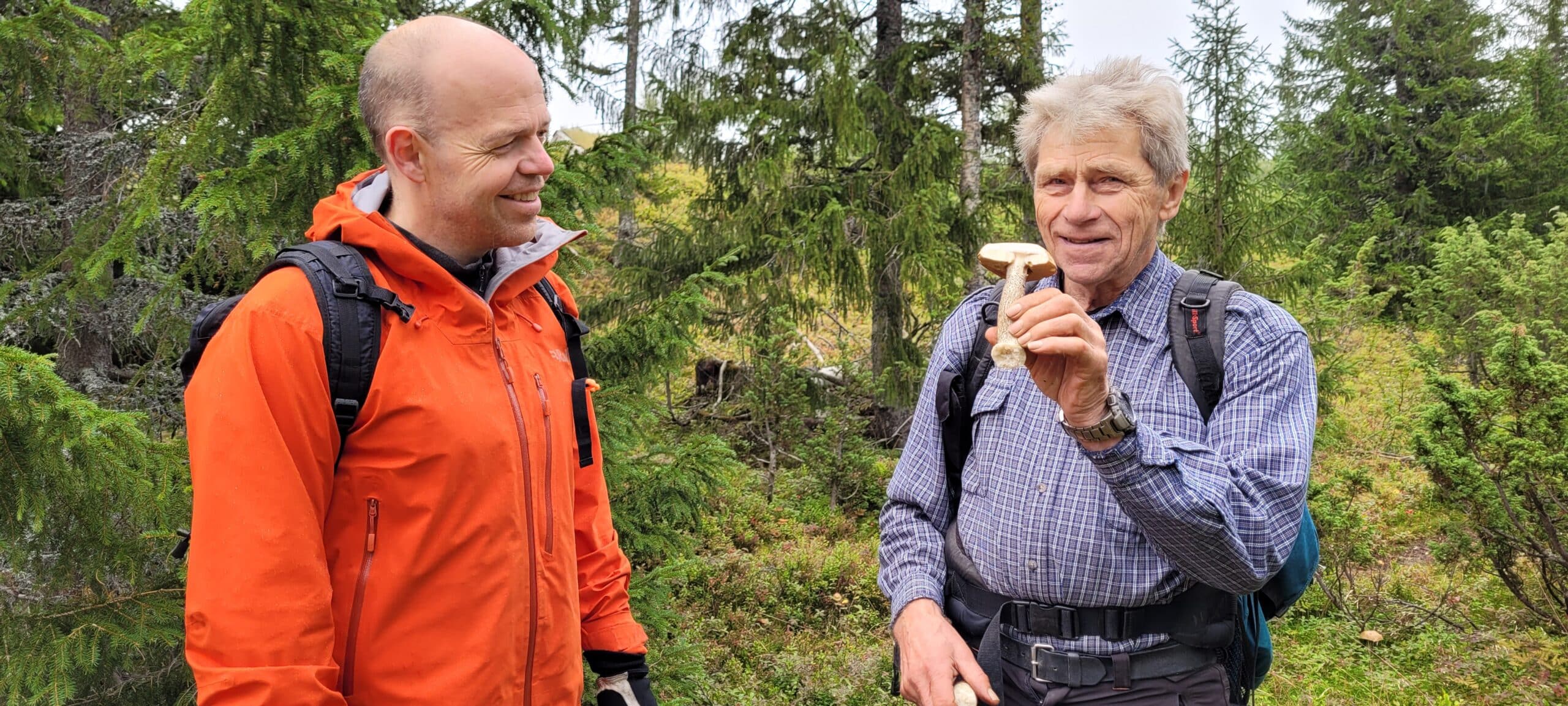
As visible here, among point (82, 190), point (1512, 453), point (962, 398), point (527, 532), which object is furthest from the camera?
point (82, 190)

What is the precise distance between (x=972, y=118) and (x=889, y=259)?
1.68m

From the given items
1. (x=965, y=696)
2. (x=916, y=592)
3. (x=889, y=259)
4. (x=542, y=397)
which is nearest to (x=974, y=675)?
(x=965, y=696)

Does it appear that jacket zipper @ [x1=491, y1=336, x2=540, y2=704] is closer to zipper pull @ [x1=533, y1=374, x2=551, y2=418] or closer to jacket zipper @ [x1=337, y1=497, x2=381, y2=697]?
zipper pull @ [x1=533, y1=374, x2=551, y2=418]

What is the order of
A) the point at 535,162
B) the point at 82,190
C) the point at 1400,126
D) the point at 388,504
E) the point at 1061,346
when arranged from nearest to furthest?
the point at 1061,346, the point at 388,504, the point at 535,162, the point at 82,190, the point at 1400,126

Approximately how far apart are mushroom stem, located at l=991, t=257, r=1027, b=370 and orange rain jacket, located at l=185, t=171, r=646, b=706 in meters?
0.96

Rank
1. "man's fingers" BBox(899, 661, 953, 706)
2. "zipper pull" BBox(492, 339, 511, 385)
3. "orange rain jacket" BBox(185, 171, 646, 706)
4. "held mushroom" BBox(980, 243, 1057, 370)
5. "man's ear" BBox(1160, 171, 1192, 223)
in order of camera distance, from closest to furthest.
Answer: "orange rain jacket" BBox(185, 171, 646, 706) < "held mushroom" BBox(980, 243, 1057, 370) < "zipper pull" BBox(492, 339, 511, 385) < "man's fingers" BBox(899, 661, 953, 706) < "man's ear" BBox(1160, 171, 1192, 223)

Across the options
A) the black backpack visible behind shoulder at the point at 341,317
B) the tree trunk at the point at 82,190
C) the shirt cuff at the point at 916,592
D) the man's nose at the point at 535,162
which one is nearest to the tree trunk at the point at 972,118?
the tree trunk at the point at 82,190

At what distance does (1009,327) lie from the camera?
5.67ft

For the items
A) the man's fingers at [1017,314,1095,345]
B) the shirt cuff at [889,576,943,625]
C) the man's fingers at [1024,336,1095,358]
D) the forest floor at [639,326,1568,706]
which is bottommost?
the forest floor at [639,326,1568,706]

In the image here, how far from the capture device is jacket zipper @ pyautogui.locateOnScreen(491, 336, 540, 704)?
6.15 ft

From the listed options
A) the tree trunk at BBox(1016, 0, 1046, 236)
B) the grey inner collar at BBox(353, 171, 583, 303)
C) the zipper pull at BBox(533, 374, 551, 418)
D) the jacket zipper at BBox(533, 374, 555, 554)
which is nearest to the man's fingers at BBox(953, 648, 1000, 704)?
the jacket zipper at BBox(533, 374, 555, 554)

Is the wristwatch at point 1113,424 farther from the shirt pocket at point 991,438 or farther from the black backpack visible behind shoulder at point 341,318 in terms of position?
the black backpack visible behind shoulder at point 341,318

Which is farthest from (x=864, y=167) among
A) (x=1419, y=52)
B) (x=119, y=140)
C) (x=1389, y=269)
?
(x=1419, y=52)

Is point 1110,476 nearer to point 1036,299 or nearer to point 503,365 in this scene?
point 1036,299
